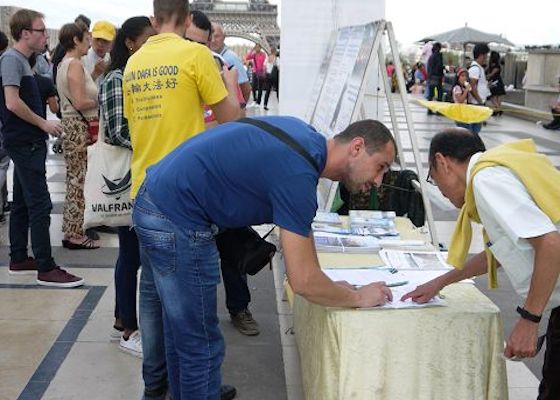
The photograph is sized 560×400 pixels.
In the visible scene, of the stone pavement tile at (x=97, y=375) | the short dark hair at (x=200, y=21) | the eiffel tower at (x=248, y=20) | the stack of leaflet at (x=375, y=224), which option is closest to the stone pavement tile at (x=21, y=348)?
the stone pavement tile at (x=97, y=375)

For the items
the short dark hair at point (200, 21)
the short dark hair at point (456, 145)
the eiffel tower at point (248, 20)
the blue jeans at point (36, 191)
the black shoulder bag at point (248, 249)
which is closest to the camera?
the short dark hair at point (456, 145)

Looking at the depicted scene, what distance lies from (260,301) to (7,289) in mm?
1635

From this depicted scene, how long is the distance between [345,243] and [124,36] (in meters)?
1.47

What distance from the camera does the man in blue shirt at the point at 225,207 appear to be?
6.56ft

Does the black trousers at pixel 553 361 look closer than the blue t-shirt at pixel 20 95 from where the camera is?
Yes

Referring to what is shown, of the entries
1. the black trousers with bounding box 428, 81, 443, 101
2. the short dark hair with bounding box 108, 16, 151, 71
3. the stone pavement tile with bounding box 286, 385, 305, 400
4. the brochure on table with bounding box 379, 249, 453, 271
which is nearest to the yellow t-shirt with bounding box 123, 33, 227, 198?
the short dark hair with bounding box 108, 16, 151, 71

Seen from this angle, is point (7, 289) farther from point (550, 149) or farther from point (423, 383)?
point (550, 149)

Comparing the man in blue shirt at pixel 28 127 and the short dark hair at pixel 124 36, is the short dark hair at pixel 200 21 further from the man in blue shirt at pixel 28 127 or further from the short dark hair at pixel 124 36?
the man in blue shirt at pixel 28 127

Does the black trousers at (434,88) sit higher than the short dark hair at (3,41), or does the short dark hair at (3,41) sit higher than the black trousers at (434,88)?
the short dark hair at (3,41)

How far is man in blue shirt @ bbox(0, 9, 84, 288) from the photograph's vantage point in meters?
4.28

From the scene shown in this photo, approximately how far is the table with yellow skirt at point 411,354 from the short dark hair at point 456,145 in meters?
0.53

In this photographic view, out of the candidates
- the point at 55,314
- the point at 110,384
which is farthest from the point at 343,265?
the point at 55,314

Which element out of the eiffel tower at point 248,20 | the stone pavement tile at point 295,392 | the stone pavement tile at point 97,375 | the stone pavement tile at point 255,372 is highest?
the eiffel tower at point 248,20

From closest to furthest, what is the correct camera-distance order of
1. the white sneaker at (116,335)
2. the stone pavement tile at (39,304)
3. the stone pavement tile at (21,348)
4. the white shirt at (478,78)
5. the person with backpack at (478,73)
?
the stone pavement tile at (21,348), the white sneaker at (116,335), the stone pavement tile at (39,304), the person with backpack at (478,73), the white shirt at (478,78)
